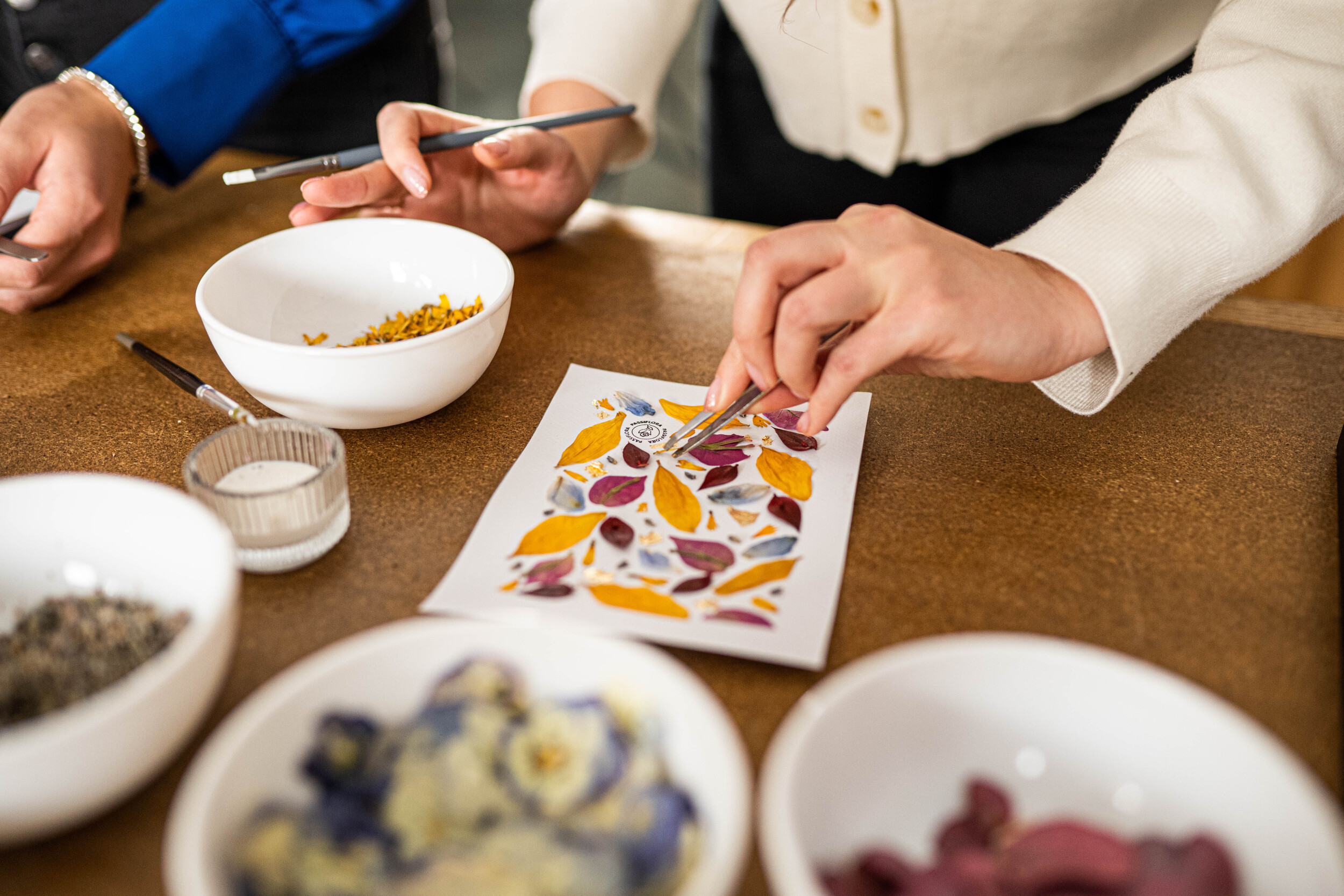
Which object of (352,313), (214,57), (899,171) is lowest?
(899,171)

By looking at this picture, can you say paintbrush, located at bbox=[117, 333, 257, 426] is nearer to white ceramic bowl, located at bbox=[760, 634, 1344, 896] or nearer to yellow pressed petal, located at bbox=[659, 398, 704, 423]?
yellow pressed petal, located at bbox=[659, 398, 704, 423]

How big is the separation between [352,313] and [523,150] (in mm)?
254

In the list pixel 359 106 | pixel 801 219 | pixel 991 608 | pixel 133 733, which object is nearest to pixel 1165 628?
pixel 991 608

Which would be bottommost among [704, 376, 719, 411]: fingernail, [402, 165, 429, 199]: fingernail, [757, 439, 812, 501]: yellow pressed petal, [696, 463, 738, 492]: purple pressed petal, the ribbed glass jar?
[757, 439, 812, 501]: yellow pressed petal

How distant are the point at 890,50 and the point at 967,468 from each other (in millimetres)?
568

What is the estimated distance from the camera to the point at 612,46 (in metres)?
1.11

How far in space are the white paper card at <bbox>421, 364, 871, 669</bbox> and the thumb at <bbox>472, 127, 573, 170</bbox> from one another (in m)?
0.29

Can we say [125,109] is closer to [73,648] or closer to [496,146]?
[496,146]

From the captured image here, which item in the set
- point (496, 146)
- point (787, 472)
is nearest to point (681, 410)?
point (787, 472)

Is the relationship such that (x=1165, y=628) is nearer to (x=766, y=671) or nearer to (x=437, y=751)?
(x=766, y=671)

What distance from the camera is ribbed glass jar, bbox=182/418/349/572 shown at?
563mm

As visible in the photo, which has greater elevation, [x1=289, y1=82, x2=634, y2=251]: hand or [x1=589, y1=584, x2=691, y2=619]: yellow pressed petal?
[x1=289, y1=82, x2=634, y2=251]: hand

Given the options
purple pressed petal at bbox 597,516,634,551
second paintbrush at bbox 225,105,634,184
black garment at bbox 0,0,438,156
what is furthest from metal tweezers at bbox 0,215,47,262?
purple pressed petal at bbox 597,516,634,551

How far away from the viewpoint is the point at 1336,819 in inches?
14.0
